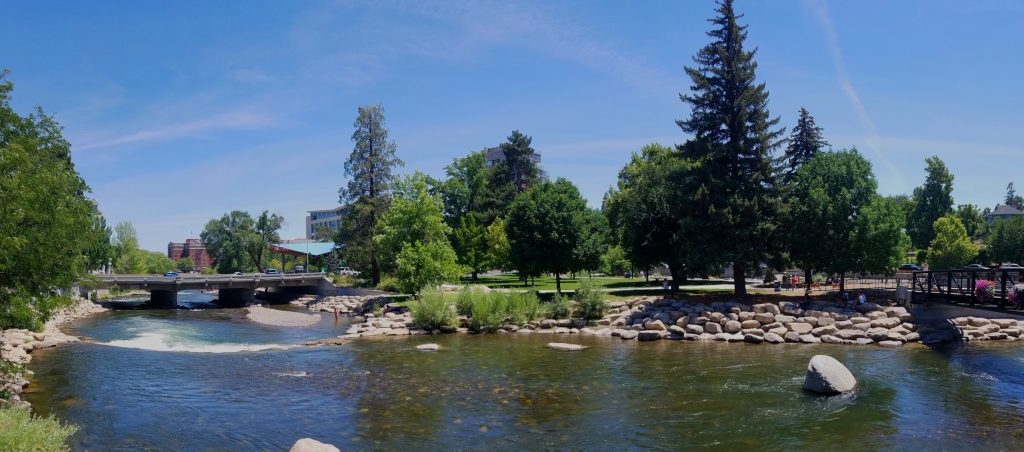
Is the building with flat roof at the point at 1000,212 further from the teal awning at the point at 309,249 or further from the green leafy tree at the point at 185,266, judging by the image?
the green leafy tree at the point at 185,266

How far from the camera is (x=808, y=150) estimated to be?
6006 centimetres

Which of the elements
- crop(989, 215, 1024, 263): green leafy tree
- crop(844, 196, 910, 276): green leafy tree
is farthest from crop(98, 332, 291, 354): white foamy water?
crop(989, 215, 1024, 263): green leafy tree

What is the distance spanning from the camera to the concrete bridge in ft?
181

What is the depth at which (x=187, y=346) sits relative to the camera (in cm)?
3109

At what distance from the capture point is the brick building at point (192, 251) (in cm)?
18838

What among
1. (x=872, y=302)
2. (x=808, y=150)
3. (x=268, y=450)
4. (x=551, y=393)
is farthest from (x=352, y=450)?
(x=808, y=150)

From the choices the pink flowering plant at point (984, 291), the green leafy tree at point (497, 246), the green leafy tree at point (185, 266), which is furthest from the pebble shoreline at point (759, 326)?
the green leafy tree at point (185, 266)

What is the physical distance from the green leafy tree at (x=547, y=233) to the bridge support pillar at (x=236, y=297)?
105 ft

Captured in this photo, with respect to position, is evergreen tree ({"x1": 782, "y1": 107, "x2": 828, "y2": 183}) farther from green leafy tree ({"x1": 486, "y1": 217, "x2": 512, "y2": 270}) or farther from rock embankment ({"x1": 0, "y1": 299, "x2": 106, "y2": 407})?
rock embankment ({"x1": 0, "y1": 299, "x2": 106, "y2": 407})

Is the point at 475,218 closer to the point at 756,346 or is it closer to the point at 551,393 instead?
the point at 756,346

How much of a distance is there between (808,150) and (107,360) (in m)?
57.7

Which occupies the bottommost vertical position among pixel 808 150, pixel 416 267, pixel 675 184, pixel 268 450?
pixel 268 450

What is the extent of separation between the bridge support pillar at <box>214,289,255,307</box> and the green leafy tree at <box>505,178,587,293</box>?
3200 centimetres

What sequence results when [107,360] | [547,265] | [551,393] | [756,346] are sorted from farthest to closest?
[547,265], [756,346], [107,360], [551,393]
